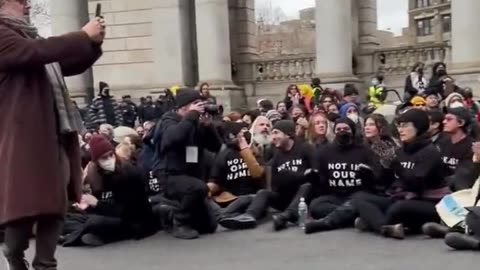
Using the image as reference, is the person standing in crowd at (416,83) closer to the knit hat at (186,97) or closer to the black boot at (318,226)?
the black boot at (318,226)

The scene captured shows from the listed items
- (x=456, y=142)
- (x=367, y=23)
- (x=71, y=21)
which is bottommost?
(x=456, y=142)

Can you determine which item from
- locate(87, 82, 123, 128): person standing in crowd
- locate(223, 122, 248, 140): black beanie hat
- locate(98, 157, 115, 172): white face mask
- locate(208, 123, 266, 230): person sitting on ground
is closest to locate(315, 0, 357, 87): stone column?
locate(87, 82, 123, 128): person standing in crowd

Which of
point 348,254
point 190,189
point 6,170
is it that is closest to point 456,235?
point 348,254

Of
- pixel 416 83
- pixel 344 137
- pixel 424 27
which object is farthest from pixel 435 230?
pixel 424 27

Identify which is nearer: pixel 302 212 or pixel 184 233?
pixel 184 233

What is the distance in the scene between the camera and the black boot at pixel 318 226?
376 inches

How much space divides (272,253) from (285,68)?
17.3m

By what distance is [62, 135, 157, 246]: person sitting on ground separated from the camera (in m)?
9.62

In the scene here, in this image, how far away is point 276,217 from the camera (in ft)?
32.9

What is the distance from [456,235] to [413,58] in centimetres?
1563

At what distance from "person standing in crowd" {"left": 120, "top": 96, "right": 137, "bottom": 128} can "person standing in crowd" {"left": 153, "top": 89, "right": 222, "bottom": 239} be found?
29.1 feet

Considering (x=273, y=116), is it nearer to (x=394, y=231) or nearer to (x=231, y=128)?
(x=231, y=128)

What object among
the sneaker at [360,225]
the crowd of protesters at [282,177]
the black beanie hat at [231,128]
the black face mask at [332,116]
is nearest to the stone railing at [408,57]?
the black face mask at [332,116]

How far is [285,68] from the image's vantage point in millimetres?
25453
